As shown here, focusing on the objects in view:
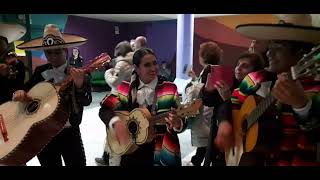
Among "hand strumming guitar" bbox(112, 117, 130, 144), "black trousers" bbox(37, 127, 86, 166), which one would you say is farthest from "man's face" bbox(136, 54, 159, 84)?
"black trousers" bbox(37, 127, 86, 166)

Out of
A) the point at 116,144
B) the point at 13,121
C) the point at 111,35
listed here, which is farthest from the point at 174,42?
the point at 13,121

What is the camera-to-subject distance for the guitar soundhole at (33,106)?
1871 mm

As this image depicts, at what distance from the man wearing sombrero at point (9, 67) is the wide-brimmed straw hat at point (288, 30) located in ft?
4.37

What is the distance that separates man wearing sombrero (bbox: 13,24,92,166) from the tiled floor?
13 centimetres

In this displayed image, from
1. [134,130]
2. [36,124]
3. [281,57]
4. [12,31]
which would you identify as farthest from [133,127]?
[12,31]

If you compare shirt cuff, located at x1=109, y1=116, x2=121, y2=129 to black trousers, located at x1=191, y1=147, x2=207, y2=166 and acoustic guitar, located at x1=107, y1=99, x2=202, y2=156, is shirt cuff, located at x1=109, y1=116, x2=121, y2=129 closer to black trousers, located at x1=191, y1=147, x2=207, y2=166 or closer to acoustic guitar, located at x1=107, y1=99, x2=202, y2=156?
acoustic guitar, located at x1=107, y1=99, x2=202, y2=156

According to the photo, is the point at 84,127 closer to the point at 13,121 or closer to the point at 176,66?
the point at 13,121

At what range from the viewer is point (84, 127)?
2.26m

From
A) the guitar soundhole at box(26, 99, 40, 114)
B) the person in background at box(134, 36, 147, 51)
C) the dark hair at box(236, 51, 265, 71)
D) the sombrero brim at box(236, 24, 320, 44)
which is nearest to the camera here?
the sombrero brim at box(236, 24, 320, 44)

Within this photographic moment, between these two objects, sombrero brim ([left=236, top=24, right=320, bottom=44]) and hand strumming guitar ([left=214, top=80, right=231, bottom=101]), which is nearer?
sombrero brim ([left=236, top=24, right=320, bottom=44])

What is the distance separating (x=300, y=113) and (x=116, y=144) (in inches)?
39.3

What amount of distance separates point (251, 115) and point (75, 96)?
0.95 m

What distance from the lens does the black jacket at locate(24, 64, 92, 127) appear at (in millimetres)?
1801

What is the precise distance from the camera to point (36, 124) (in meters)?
1.76
